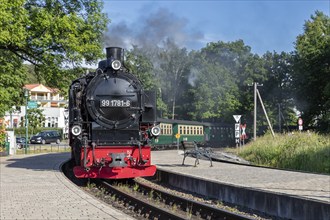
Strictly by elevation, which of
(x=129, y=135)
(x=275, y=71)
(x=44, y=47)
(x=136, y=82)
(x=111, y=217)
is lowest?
(x=111, y=217)

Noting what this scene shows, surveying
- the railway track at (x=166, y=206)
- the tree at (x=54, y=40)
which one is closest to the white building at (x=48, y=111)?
the tree at (x=54, y=40)

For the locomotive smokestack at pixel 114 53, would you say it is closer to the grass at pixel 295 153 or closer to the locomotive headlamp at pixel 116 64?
the locomotive headlamp at pixel 116 64

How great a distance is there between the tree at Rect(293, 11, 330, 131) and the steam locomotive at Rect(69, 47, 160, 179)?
1363 inches

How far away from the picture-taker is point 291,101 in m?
55.8

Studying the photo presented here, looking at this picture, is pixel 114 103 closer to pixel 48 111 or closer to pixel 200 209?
pixel 200 209

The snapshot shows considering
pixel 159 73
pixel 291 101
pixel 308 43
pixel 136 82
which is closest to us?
pixel 136 82

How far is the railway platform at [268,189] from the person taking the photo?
8.20m

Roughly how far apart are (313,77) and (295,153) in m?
31.2

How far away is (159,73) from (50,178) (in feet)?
171

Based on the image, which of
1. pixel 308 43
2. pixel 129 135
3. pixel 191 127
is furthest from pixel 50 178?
pixel 308 43

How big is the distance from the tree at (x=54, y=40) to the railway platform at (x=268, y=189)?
7.11m

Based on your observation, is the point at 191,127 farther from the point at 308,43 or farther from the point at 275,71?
the point at 275,71

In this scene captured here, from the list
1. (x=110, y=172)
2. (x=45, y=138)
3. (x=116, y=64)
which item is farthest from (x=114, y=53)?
(x=45, y=138)

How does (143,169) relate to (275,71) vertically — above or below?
below
